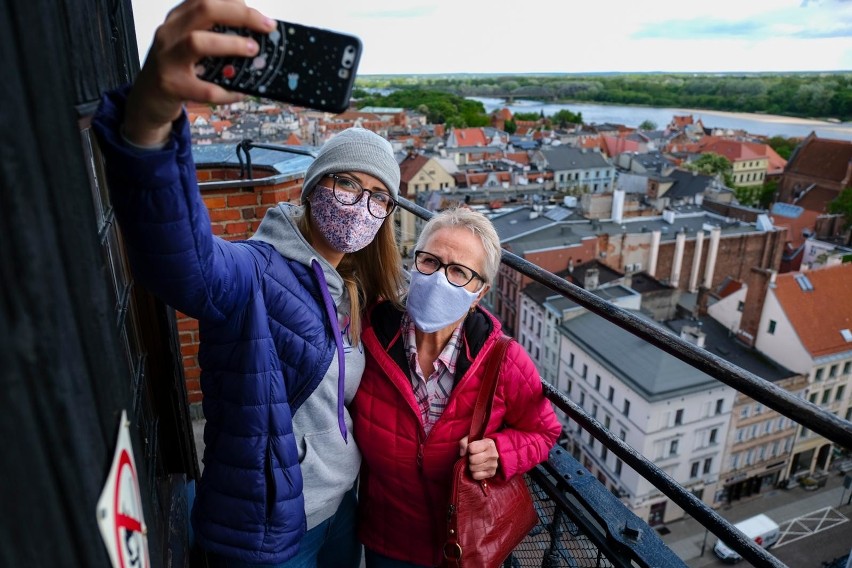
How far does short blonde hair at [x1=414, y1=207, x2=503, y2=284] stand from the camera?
1.77m

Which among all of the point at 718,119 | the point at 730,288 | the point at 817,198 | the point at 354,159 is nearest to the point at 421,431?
the point at 354,159

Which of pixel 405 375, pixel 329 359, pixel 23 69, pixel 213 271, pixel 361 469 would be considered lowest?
pixel 361 469

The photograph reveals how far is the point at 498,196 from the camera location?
37.8 metres

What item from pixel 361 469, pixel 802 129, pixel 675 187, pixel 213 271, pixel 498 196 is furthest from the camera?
pixel 802 129

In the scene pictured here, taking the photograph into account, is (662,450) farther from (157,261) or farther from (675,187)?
(675,187)

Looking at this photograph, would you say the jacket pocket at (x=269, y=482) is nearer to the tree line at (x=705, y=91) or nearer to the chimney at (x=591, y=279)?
the chimney at (x=591, y=279)

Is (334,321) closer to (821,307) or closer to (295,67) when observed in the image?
(295,67)

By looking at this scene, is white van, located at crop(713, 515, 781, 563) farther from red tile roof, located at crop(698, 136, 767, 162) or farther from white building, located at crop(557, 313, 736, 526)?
red tile roof, located at crop(698, 136, 767, 162)

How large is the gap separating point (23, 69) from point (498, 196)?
125ft

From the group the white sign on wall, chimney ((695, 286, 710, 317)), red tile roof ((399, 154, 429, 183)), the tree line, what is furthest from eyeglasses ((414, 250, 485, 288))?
the tree line

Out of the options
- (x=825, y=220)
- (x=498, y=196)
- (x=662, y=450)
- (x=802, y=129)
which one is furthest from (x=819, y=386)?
(x=802, y=129)

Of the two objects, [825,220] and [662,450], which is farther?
[825,220]

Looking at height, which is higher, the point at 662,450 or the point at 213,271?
the point at 213,271

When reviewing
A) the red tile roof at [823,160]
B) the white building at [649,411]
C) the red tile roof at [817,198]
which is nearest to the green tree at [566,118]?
the red tile roof at [823,160]
